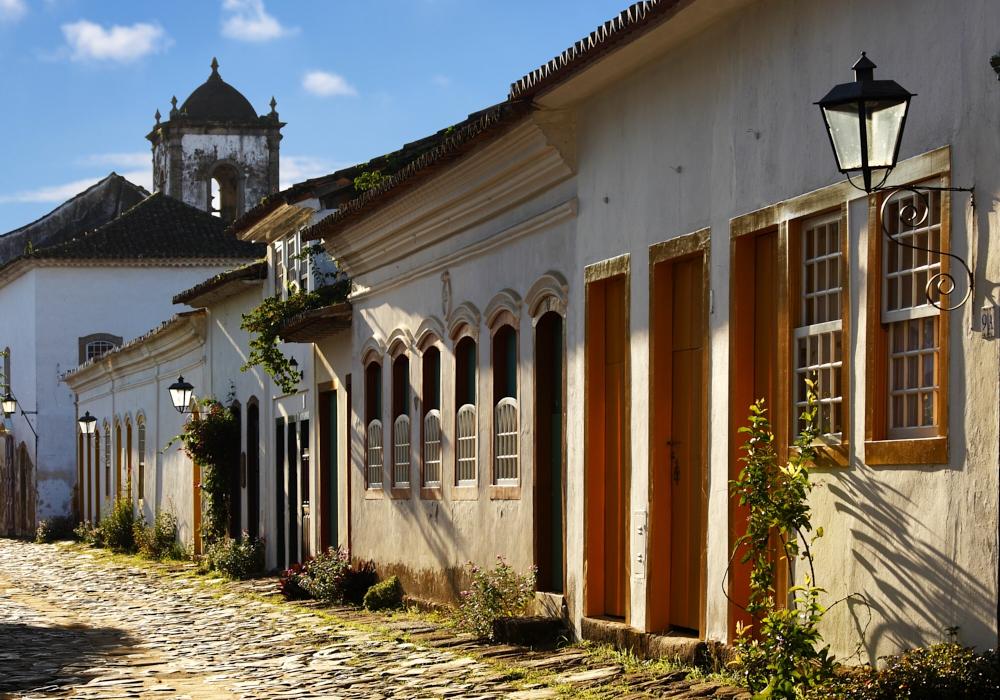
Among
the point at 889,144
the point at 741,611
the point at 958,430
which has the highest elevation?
the point at 889,144

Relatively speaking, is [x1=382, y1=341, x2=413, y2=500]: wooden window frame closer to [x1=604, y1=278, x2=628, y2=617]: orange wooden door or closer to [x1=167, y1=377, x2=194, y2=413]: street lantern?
[x1=604, y1=278, x2=628, y2=617]: orange wooden door

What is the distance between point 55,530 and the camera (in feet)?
123

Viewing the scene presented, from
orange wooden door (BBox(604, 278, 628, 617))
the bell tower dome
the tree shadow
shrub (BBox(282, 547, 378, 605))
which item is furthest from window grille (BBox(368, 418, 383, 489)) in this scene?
the bell tower dome

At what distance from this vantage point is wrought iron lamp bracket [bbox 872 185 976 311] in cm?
625

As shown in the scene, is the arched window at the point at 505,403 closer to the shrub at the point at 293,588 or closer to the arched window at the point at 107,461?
the shrub at the point at 293,588

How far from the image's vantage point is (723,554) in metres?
8.46

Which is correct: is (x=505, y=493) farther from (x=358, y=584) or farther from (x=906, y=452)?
(x=906, y=452)

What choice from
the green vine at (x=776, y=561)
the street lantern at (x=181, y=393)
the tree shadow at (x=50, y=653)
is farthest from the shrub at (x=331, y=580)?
the green vine at (x=776, y=561)

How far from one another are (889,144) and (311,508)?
557 inches

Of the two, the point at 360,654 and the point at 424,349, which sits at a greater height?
the point at 424,349

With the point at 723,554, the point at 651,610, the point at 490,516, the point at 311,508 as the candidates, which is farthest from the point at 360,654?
the point at 311,508

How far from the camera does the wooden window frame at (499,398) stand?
12.0 metres

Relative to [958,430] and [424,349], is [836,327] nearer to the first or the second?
[958,430]

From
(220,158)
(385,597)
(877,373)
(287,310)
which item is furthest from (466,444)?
(220,158)
